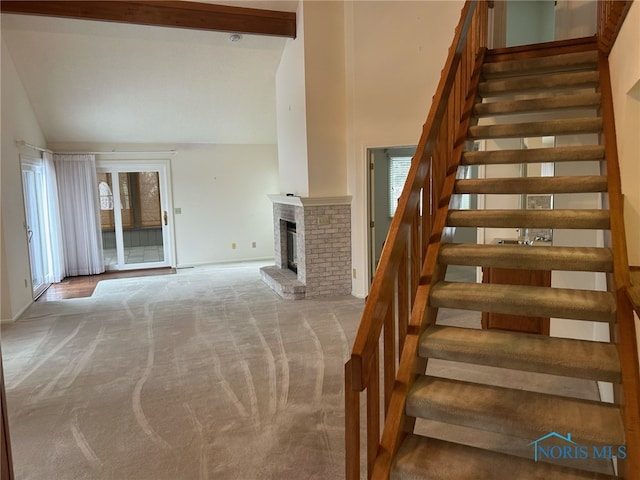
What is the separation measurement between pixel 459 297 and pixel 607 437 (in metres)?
0.89

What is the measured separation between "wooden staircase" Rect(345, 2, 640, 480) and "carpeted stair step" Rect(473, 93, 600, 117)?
0.04 ft

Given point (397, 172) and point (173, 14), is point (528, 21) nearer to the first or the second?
point (397, 172)

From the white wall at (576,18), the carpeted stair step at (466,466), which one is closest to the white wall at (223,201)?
the white wall at (576,18)

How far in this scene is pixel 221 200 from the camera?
9.08 metres

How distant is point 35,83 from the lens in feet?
21.7

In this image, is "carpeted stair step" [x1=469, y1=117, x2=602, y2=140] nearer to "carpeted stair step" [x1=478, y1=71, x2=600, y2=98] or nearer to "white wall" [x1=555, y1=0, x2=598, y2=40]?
"carpeted stair step" [x1=478, y1=71, x2=600, y2=98]

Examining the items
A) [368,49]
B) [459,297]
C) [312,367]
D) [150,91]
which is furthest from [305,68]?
[459,297]

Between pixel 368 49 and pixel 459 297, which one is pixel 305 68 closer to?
pixel 368 49

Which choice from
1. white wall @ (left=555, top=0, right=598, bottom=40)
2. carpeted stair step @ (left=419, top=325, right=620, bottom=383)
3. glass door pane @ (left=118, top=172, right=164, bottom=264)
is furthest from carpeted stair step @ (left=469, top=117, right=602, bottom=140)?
glass door pane @ (left=118, top=172, right=164, bottom=264)

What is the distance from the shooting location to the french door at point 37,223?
6434 mm

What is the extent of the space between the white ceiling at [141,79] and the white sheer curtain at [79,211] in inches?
20.0

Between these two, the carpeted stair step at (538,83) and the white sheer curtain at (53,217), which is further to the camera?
the white sheer curtain at (53,217)

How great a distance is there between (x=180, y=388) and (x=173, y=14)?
4452 mm

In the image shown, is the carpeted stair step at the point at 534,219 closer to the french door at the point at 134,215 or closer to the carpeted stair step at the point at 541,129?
the carpeted stair step at the point at 541,129
